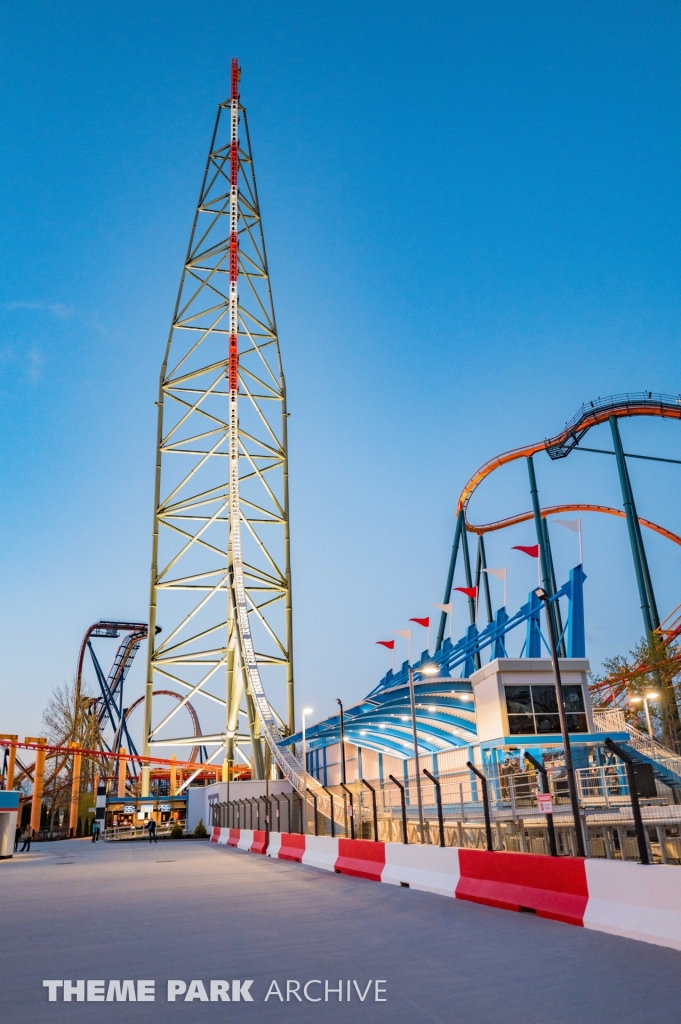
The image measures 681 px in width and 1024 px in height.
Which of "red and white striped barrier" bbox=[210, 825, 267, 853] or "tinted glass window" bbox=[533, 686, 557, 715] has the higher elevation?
"tinted glass window" bbox=[533, 686, 557, 715]

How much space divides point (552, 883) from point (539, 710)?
20589 mm

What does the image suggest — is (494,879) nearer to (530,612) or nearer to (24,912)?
(24,912)

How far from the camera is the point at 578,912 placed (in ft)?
24.8

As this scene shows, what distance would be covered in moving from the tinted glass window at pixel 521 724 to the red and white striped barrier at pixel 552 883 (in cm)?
1435

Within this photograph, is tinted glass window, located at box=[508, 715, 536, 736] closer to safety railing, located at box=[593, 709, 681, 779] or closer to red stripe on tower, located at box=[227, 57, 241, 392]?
safety railing, located at box=[593, 709, 681, 779]

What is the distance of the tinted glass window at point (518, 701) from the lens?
91.5ft

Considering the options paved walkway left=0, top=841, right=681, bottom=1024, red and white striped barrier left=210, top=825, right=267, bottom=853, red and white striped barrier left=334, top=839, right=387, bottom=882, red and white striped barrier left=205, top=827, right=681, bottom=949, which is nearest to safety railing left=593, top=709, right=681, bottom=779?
red and white striped barrier left=334, top=839, right=387, bottom=882

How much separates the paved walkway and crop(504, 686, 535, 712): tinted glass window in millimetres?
17649

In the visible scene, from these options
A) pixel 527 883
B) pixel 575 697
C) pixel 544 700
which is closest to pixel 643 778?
pixel 527 883

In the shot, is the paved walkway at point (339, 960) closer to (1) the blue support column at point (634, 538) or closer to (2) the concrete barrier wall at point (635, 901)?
(2) the concrete barrier wall at point (635, 901)

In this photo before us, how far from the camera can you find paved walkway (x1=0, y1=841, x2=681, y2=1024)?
182 inches

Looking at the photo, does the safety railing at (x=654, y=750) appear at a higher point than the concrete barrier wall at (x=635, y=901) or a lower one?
higher

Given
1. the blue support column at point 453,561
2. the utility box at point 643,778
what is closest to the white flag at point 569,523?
the utility box at point 643,778

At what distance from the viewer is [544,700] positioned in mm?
28203
